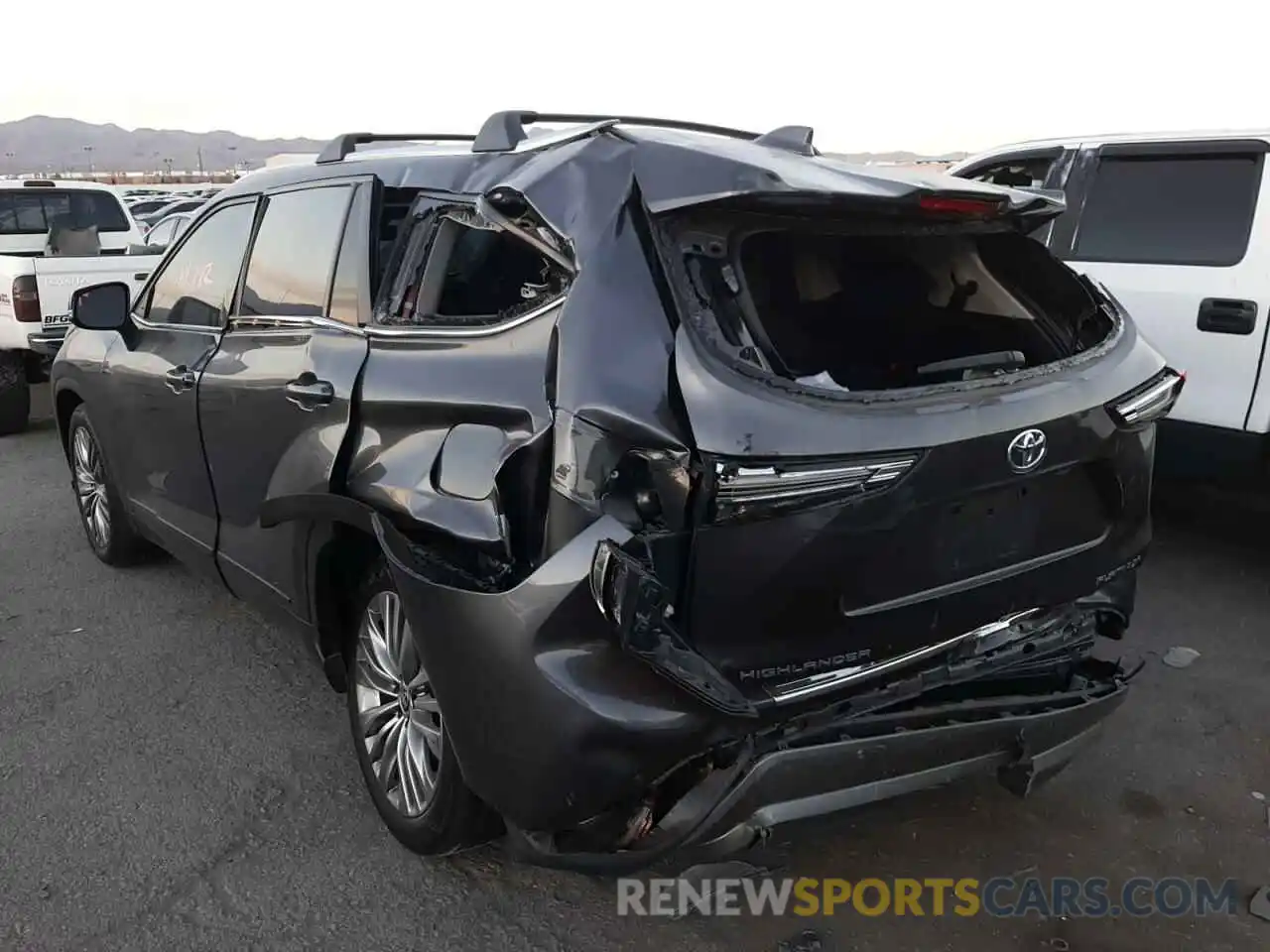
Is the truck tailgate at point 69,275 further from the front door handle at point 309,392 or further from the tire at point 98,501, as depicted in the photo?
the front door handle at point 309,392

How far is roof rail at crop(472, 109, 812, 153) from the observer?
2887 mm

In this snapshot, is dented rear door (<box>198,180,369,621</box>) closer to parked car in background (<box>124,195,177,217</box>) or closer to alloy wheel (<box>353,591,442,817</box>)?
alloy wheel (<box>353,591,442,817</box>)

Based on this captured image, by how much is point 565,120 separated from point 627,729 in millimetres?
2101

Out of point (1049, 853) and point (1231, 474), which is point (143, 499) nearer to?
point (1049, 853)

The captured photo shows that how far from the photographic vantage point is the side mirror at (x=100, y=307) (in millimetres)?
4309

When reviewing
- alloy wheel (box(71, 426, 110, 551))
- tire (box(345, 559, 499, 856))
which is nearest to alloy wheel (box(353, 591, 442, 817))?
tire (box(345, 559, 499, 856))

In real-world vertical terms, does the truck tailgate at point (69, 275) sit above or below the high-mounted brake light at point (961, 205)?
below

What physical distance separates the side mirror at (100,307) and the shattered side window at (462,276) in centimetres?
198

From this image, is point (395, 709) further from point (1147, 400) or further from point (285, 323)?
point (1147, 400)

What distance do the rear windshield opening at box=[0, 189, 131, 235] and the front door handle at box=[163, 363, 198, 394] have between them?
784 cm

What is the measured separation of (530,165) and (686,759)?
143cm

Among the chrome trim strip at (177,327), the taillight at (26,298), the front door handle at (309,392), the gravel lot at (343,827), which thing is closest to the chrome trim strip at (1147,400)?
the gravel lot at (343,827)

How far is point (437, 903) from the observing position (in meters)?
2.86

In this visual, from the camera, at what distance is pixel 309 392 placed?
3.09m
